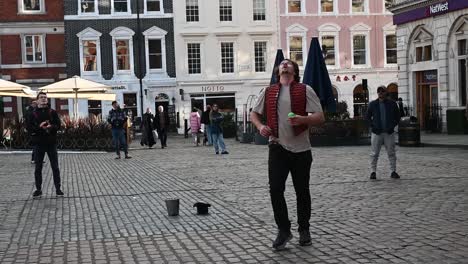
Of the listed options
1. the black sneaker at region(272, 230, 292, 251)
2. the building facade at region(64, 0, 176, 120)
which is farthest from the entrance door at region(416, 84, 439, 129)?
the black sneaker at region(272, 230, 292, 251)

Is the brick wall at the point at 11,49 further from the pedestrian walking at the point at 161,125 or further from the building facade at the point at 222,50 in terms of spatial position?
the pedestrian walking at the point at 161,125

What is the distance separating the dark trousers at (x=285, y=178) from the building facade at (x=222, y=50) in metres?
38.8

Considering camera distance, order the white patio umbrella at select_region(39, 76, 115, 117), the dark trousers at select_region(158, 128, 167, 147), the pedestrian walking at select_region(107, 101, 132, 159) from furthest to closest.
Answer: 1. the dark trousers at select_region(158, 128, 167, 147)
2. the white patio umbrella at select_region(39, 76, 115, 117)
3. the pedestrian walking at select_region(107, 101, 132, 159)

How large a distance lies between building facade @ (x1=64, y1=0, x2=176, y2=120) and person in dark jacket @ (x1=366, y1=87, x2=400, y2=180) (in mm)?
33031

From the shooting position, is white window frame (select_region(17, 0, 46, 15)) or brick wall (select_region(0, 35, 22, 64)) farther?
white window frame (select_region(17, 0, 46, 15))

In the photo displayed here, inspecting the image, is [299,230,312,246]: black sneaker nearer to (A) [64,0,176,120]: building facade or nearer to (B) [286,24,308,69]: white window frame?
(A) [64,0,176,120]: building facade

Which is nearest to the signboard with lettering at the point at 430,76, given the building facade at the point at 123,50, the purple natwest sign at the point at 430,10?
the purple natwest sign at the point at 430,10

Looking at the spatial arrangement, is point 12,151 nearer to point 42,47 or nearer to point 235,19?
point 42,47

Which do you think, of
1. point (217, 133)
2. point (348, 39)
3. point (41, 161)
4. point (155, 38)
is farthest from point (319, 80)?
point (348, 39)

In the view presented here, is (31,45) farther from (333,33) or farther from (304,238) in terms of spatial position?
(304,238)

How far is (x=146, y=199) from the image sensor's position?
10.7 m

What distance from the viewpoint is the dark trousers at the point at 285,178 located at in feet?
21.8

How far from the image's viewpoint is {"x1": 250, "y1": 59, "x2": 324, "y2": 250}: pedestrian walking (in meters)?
6.65

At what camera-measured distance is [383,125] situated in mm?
12711
